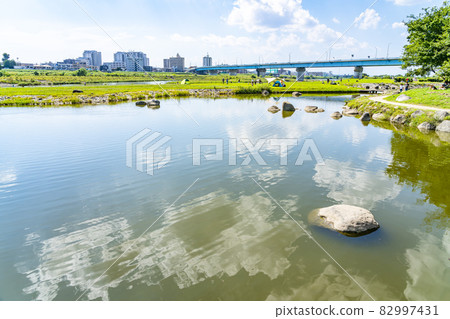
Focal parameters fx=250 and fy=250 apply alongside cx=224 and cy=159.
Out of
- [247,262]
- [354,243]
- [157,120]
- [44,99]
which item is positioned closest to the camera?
[247,262]

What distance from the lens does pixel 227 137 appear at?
2845 centimetres

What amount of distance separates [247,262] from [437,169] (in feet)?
62.0

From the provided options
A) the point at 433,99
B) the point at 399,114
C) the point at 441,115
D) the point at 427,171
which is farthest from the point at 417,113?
the point at 427,171

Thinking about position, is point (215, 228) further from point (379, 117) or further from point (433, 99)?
point (433, 99)

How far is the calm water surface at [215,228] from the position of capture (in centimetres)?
820

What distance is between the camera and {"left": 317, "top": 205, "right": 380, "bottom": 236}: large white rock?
10.7 metres

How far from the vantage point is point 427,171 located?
19.0 meters

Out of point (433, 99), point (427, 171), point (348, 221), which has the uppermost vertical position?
point (433, 99)

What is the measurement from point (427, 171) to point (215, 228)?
57.9 ft

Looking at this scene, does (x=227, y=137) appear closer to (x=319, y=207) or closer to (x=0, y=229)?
(x=319, y=207)

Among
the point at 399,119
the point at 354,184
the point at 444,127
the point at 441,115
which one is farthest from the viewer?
the point at 399,119

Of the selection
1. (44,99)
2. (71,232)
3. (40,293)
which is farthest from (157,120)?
(44,99)

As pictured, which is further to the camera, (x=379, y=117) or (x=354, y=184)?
(x=379, y=117)

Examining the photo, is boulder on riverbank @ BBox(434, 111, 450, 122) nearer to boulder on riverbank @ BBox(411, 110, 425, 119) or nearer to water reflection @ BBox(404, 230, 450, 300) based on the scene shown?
boulder on riverbank @ BBox(411, 110, 425, 119)
